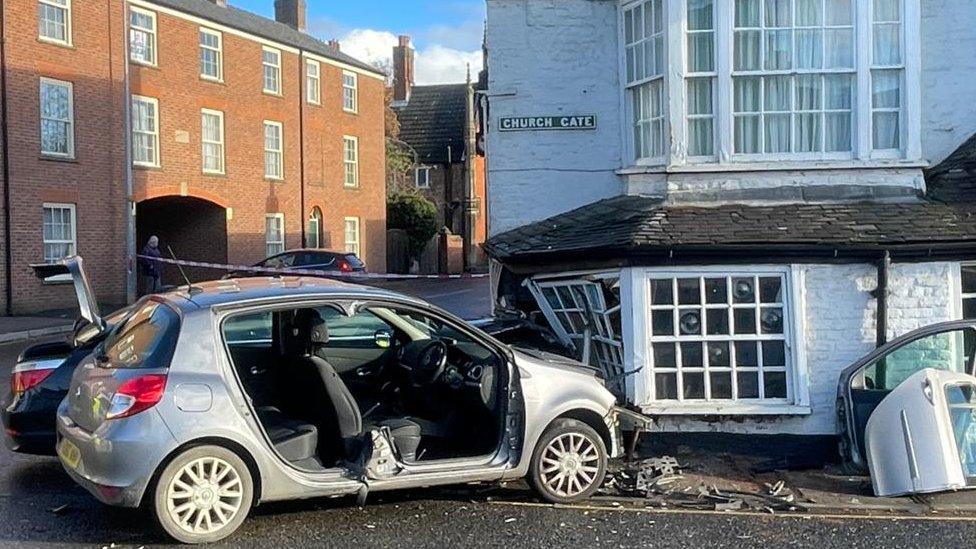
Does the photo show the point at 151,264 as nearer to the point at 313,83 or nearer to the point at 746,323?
the point at 313,83

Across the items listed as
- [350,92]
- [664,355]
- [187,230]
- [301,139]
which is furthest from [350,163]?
[664,355]

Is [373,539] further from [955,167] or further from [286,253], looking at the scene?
[286,253]

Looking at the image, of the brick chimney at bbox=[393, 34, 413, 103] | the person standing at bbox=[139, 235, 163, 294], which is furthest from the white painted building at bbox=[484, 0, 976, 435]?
the brick chimney at bbox=[393, 34, 413, 103]

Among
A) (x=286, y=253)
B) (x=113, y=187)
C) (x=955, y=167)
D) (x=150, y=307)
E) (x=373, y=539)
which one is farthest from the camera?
(x=286, y=253)

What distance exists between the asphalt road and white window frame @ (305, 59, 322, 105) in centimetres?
2766

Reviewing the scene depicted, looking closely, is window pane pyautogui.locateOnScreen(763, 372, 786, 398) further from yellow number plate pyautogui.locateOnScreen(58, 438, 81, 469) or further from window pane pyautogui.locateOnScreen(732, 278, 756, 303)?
yellow number plate pyautogui.locateOnScreen(58, 438, 81, 469)

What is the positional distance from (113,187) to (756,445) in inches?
801

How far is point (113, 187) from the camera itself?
24.5 metres

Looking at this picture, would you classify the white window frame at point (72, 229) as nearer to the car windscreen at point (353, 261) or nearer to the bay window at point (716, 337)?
the car windscreen at point (353, 261)

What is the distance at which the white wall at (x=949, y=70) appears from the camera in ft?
31.0

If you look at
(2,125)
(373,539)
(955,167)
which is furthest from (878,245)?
(2,125)

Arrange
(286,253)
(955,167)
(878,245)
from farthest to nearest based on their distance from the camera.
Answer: (286,253), (955,167), (878,245)

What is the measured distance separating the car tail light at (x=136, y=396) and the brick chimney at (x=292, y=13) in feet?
107

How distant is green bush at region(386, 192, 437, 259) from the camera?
4091 centimetres
